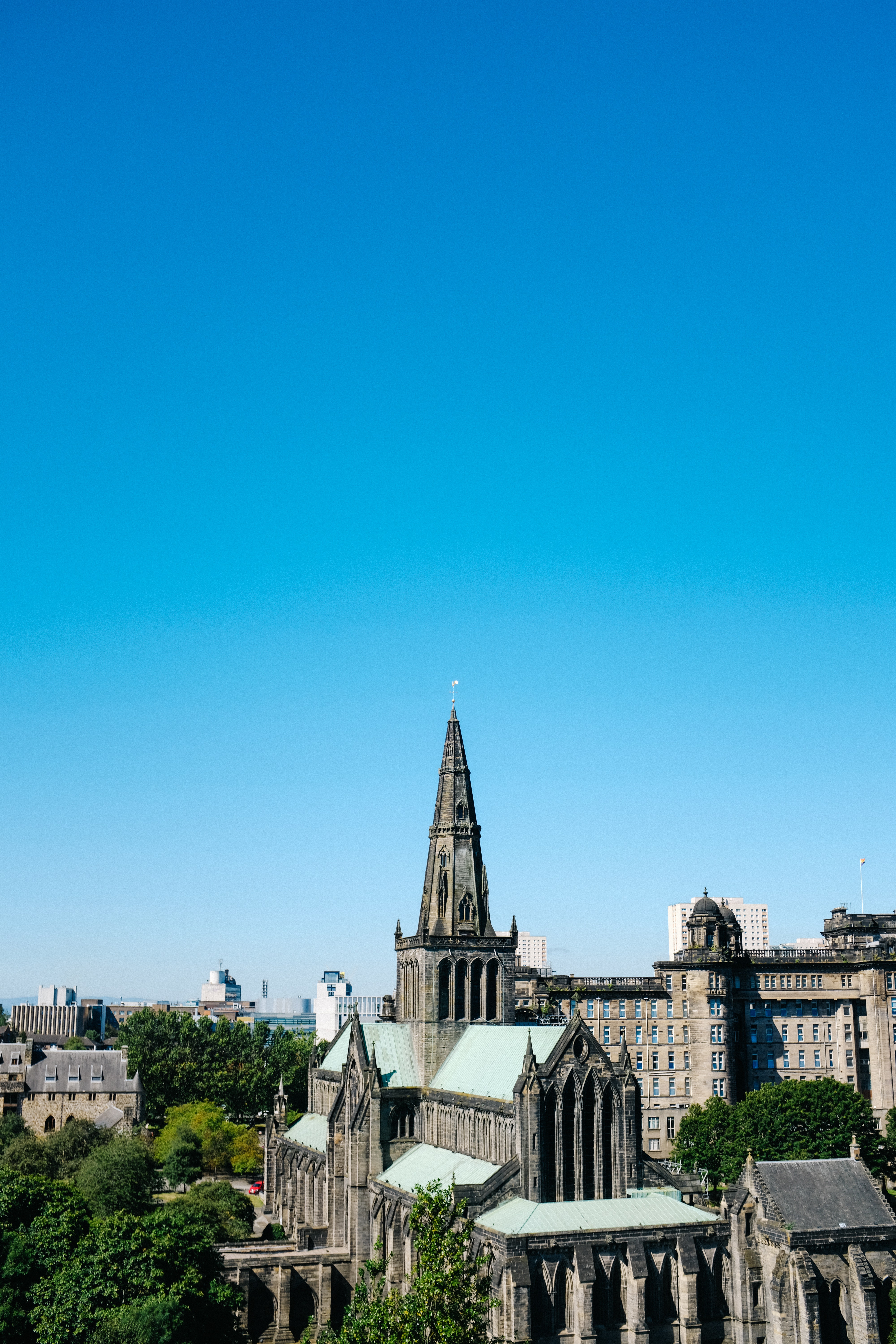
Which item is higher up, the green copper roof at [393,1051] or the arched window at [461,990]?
the arched window at [461,990]

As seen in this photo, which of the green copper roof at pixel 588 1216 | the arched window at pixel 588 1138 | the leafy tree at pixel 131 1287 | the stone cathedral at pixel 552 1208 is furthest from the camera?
the arched window at pixel 588 1138

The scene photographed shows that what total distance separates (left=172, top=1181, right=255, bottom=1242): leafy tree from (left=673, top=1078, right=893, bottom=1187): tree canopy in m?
39.9

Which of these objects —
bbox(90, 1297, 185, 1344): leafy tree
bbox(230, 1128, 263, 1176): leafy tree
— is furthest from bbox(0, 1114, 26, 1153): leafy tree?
bbox(90, 1297, 185, 1344): leafy tree

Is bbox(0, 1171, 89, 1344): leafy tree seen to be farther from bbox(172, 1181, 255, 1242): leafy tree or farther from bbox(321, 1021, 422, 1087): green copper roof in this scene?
bbox(321, 1021, 422, 1087): green copper roof

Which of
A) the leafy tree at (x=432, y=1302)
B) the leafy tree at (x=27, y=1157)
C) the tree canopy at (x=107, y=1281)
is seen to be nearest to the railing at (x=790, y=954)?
the leafy tree at (x=27, y=1157)

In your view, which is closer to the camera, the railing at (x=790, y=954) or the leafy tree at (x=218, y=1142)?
the leafy tree at (x=218, y=1142)

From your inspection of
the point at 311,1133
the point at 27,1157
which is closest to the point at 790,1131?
the point at 311,1133

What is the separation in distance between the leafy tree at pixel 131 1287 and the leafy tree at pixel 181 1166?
5449cm

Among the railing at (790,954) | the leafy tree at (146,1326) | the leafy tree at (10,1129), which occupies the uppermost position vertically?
the railing at (790,954)

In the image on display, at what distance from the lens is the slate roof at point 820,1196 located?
74.9 metres

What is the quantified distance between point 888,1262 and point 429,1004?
3964 centimetres

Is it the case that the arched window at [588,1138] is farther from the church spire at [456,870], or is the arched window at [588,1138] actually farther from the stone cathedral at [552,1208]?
the church spire at [456,870]

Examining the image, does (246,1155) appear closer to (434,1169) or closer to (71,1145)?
(71,1145)

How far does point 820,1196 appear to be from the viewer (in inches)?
3002
